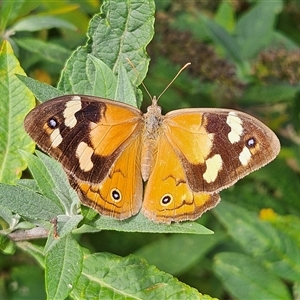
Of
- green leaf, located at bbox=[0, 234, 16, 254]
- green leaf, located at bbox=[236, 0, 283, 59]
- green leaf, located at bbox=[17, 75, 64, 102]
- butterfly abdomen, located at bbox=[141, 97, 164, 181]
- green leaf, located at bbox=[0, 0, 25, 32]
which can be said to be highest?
green leaf, located at bbox=[17, 75, 64, 102]

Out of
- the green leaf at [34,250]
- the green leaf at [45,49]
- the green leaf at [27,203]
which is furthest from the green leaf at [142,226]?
the green leaf at [45,49]

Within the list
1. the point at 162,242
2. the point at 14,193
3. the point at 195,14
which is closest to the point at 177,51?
the point at 195,14

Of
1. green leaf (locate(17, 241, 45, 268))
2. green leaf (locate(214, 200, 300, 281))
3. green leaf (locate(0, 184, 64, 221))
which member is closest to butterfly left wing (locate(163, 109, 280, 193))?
green leaf (locate(0, 184, 64, 221))

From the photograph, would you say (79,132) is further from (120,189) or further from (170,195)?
(170,195)

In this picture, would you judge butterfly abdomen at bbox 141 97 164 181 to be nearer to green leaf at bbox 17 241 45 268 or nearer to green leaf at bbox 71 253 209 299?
green leaf at bbox 71 253 209 299

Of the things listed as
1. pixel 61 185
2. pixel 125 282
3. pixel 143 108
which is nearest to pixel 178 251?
pixel 143 108

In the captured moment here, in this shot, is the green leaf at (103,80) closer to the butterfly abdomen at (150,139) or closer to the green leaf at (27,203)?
the butterfly abdomen at (150,139)

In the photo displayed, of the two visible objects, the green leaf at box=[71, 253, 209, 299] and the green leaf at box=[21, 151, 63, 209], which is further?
the green leaf at box=[71, 253, 209, 299]
